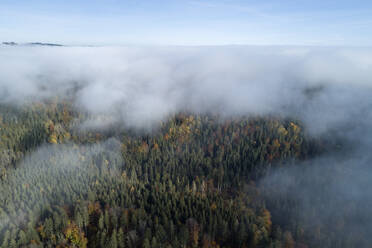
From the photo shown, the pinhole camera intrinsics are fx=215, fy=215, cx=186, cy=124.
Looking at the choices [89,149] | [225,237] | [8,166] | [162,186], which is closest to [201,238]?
[225,237]

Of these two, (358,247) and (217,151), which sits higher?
(217,151)

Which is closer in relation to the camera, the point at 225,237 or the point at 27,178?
the point at 225,237

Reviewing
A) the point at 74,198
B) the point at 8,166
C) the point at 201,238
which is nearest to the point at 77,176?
the point at 74,198

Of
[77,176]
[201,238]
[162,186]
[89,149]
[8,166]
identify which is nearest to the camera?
[201,238]

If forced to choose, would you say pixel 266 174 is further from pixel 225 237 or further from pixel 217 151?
pixel 225 237

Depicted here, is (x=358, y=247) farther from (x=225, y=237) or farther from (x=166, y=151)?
(x=166, y=151)

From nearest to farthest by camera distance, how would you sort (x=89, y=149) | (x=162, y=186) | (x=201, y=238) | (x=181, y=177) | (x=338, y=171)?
(x=201, y=238), (x=162, y=186), (x=181, y=177), (x=338, y=171), (x=89, y=149)
